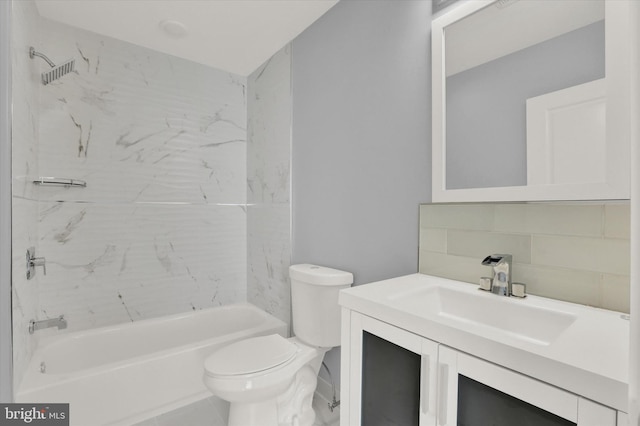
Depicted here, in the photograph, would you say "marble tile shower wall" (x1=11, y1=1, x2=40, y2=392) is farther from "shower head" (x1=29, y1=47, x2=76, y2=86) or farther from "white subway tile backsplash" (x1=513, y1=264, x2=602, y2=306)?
"white subway tile backsplash" (x1=513, y1=264, x2=602, y2=306)

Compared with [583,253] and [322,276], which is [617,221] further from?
[322,276]

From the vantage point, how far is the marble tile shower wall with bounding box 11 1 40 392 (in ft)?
4.60

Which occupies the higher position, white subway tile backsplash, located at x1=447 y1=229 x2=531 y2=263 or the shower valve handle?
white subway tile backsplash, located at x1=447 y1=229 x2=531 y2=263

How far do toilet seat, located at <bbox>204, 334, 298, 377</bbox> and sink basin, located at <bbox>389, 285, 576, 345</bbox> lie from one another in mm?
729

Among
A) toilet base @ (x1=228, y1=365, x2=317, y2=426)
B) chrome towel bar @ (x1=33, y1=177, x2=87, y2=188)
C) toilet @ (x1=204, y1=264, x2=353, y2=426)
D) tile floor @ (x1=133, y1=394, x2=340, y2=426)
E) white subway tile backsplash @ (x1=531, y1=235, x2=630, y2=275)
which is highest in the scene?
chrome towel bar @ (x1=33, y1=177, x2=87, y2=188)

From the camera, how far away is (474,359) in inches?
30.4

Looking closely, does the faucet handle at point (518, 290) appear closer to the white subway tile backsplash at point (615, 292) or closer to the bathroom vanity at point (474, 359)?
the bathroom vanity at point (474, 359)

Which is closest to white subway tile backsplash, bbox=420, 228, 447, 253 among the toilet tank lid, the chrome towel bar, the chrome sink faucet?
the chrome sink faucet

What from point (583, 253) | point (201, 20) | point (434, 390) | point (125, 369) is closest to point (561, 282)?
point (583, 253)

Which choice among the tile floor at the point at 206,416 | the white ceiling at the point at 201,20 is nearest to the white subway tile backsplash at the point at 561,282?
the tile floor at the point at 206,416

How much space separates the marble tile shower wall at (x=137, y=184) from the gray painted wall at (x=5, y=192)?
2.78 feet

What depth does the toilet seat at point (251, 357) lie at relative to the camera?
54.5 inches

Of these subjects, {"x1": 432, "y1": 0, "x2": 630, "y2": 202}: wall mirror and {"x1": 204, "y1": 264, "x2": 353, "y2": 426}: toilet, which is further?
{"x1": 204, "y1": 264, "x2": 353, "y2": 426}: toilet

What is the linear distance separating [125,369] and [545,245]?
2031 mm
